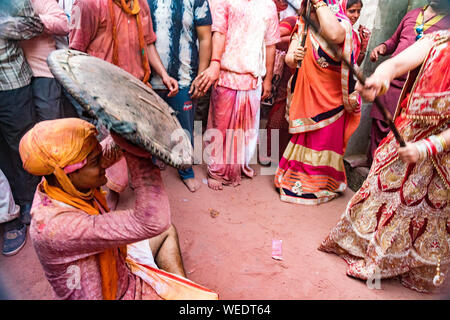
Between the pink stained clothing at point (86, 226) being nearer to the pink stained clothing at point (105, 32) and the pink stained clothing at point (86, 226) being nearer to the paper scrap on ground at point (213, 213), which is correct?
the pink stained clothing at point (105, 32)

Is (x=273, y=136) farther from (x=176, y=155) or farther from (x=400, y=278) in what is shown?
(x=176, y=155)

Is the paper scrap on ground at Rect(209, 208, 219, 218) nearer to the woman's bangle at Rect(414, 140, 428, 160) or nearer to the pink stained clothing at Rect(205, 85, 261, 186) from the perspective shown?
the pink stained clothing at Rect(205, 85, 261, 186)

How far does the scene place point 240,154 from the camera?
4.04m

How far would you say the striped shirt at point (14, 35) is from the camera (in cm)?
252

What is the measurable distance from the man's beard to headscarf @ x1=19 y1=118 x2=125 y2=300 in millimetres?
3089

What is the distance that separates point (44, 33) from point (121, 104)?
2.40 m

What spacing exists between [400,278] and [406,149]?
141 centimetres

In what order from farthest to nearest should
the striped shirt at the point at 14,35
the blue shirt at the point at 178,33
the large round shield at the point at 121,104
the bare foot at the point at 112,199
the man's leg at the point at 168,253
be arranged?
the bare foot at the point at 112,199, the blue shirt at the point at 178,33, the striped shirt at the point at 14,35, the man's leg at the point at 168,253, the large round shield at the point at 121,104

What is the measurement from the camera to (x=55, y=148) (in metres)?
1.38

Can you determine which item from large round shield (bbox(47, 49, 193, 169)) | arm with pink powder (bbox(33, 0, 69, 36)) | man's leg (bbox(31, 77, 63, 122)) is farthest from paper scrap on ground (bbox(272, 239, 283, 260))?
arm with pink powder (bbox(33, 0, 69, 36))

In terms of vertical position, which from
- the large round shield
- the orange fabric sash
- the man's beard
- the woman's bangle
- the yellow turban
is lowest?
the orange fabric sash

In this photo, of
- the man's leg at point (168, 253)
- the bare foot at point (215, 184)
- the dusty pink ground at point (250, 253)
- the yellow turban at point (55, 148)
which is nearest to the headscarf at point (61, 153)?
the yellow turban at point (55, 148)

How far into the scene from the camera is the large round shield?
39.8 inches

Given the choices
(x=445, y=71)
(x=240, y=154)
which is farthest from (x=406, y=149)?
(x=240, y=154)
